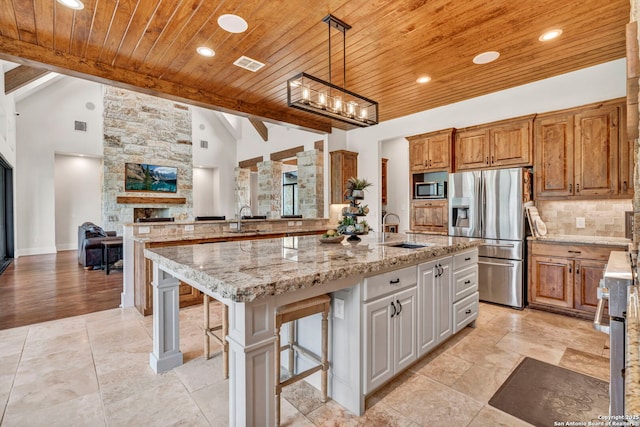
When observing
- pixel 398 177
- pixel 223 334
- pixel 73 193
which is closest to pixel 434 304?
pixel 223 334

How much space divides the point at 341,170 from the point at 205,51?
3.28 metres

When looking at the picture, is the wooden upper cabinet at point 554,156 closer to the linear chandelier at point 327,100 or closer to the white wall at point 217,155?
the linear chandelier at point 327,100

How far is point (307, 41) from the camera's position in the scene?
3035mm

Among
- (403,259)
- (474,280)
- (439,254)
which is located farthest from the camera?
(474,280)

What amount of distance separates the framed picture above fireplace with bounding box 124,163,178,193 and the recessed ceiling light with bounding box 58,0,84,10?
21.8 ft

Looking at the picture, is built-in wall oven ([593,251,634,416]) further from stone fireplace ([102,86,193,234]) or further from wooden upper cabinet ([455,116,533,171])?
stone fireplace ([102,86,193,234])

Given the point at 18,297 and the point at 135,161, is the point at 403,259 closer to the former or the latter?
the point at 18,297

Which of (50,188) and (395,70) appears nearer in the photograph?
(395,70)

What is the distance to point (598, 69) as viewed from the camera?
354 centimetres

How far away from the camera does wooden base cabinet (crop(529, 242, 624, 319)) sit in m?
3.24

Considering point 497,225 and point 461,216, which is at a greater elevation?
point 461,216

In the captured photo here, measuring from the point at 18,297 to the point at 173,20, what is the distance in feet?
13.6

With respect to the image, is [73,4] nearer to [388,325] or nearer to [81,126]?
[388,325]

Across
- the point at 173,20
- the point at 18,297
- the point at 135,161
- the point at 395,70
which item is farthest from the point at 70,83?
the point at 395,70
